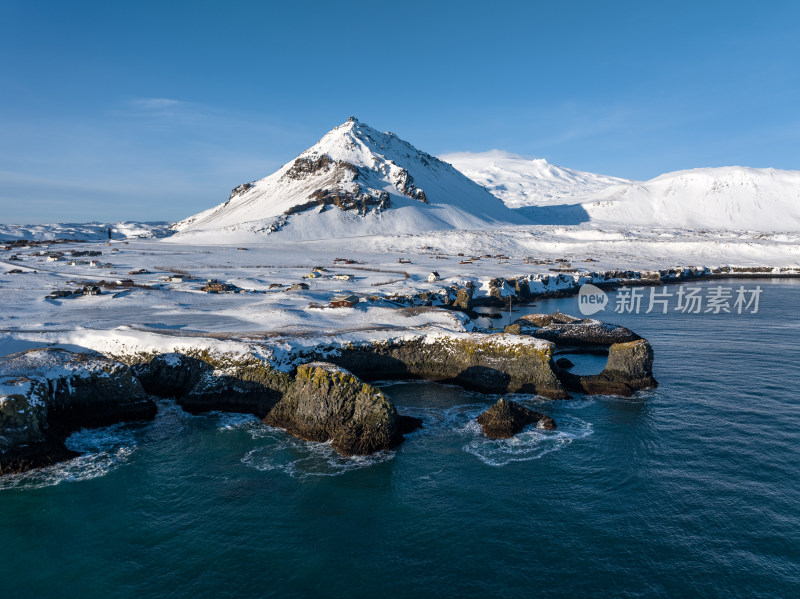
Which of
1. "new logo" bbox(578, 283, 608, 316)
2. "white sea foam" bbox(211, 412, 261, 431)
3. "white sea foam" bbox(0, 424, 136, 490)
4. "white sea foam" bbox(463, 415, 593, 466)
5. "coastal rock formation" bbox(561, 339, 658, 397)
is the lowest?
"white sea foam" bbox(0, 424, 136, 490)

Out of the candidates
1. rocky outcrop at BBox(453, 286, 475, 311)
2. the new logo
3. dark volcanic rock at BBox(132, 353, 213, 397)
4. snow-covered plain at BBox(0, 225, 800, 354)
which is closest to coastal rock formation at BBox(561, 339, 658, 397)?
snow-covered plain at BBox(0, 225, 800, 354)

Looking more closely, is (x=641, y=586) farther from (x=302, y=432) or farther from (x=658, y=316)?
(x=658, y=316)

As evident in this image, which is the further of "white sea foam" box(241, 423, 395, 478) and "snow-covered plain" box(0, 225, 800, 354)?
"snow-covered plain" box(0, 225, 800, 354)

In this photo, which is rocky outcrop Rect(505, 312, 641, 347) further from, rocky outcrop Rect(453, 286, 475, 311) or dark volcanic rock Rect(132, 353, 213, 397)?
dark volcanic rock Rect(132, 353, 213, 397)

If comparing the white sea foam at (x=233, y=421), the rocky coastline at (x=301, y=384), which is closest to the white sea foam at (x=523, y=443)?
the rocky coastline at (x=301, y=384)

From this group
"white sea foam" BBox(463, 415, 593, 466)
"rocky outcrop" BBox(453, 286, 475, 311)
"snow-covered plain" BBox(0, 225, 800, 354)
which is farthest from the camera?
"rocky outcrop" BBox(453, 286, 475, 311)
